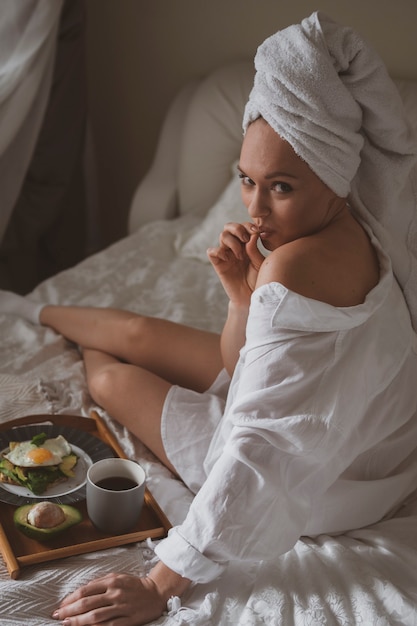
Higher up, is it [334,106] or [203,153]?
[334,106]

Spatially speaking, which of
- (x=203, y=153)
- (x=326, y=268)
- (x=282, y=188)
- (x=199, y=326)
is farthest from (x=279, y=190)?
(x=203, y=153)

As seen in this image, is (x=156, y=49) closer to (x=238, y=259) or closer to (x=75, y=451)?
(x=238, y=259)

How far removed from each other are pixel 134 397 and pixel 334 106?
0.71 metres

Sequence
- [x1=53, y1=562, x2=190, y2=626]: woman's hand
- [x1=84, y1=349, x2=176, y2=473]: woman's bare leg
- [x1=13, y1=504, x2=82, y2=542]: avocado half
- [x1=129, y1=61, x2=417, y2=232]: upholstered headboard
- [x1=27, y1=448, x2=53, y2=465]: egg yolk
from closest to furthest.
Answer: [x1=53, y1=562, x2=190, y2=626]: woman's hand
[x1=13, y1=504, x2=82, y2=542]: avocado half
[x1=27, y1=448, x2=53, y2=465]: egg yolk
[x1=84, y1=349, x2=176, y2=473]: woman's bare leg
[x1=129, y1=61, x2=417, y2=232]: upholstered headboard

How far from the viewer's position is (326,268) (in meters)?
1.21

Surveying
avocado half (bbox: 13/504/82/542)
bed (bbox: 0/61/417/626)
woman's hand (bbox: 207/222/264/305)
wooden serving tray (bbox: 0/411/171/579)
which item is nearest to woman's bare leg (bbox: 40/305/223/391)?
bed (bbox: 0/61/417/626)

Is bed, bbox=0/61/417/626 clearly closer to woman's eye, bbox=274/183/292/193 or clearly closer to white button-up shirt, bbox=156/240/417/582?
white button-up shirt, bbox=156/240/417/582

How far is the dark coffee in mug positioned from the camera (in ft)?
4.21

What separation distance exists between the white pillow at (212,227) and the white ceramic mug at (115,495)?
1.17 m

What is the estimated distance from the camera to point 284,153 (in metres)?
1.23

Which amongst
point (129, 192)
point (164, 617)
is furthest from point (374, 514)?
point (129, 192)

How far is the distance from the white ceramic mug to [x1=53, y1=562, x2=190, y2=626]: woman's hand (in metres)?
0.11

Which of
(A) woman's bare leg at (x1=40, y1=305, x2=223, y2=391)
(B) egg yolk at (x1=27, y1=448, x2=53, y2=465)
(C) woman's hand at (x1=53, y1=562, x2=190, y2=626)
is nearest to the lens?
(C) woman's hand at (x1=53, y1=562, x2=190, y2=626)

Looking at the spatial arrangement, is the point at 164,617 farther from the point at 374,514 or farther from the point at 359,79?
the point at 359,79
